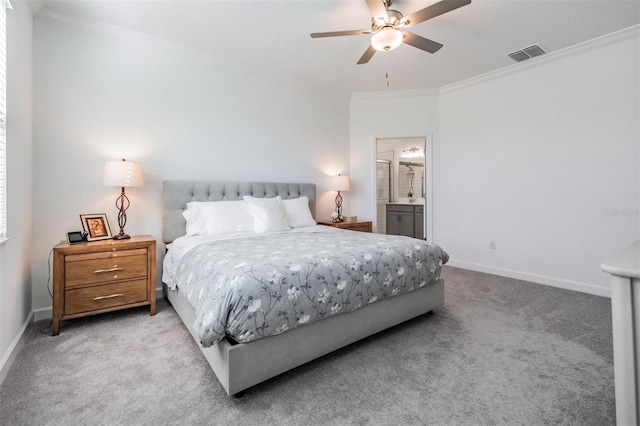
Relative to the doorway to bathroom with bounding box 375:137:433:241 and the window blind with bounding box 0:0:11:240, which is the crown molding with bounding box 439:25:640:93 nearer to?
the doorway to bathroom with bounding box 375:137:433:241

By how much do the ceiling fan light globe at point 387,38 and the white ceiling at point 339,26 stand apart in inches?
16.8

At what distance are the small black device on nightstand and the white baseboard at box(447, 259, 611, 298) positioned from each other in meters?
4.67

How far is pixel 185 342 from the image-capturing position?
2219 millimetres

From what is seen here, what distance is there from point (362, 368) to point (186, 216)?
239cm

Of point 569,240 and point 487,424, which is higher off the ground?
point 569,240

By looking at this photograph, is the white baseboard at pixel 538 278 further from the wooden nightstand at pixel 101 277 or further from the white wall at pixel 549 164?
the wooden nightstand at pixel 101 277

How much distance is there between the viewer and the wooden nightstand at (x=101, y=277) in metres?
2.36

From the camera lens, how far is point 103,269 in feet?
8.28

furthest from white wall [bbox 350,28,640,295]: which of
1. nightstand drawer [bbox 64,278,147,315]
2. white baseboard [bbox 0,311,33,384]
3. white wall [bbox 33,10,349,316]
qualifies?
white baseboard [bbox 0,311,33,384]

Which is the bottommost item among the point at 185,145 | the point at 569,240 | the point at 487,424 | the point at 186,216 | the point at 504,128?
the point at 487,424

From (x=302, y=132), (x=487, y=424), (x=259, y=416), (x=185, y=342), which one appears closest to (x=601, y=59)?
(x=302, y=132)

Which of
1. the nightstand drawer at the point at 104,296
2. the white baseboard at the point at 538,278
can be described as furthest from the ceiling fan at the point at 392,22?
the white baseboard at the point at 538,278

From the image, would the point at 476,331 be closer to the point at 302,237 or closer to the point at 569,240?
the point at 302,237

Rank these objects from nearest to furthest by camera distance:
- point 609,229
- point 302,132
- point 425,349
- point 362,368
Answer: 1. point 362,368
2. point 425,349
3. point 609,229
4. point 302,132
